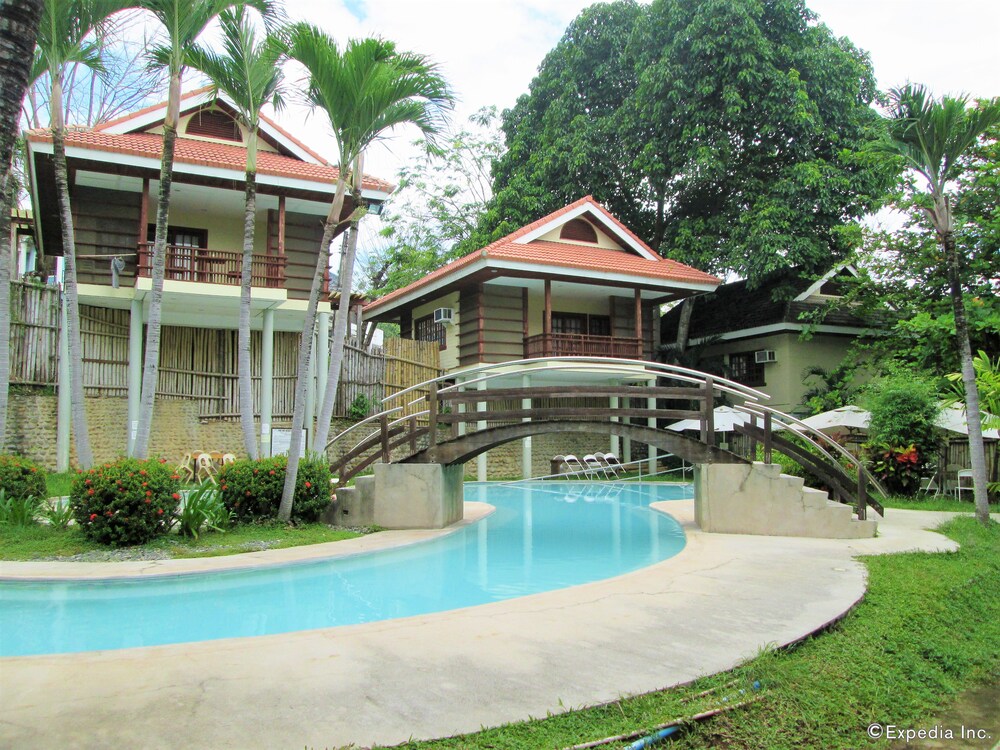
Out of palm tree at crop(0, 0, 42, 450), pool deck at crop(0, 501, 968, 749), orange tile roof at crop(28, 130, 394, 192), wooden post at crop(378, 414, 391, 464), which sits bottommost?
pool deck at crop(0, 501, 968, 749)

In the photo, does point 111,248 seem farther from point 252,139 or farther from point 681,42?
point 681,42

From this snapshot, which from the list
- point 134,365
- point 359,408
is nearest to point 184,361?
point 134,365

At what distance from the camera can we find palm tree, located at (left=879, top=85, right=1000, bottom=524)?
9.91 metres

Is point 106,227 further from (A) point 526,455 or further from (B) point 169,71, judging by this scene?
(A) point 526,455

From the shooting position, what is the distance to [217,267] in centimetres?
1783

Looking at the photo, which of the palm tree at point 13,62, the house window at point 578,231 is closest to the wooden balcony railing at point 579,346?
the house window at point 578,231

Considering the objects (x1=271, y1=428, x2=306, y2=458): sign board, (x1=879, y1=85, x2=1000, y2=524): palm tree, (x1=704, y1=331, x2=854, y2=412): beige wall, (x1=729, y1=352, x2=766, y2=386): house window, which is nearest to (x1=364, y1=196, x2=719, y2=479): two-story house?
(x1=729, y1=352, x2=766, y2=386): house window

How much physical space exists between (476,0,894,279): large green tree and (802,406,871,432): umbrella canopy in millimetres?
7008

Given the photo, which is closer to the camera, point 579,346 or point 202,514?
point 202,514

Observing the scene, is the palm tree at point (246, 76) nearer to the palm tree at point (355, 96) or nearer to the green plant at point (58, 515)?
the palm tree at point (355, 96)

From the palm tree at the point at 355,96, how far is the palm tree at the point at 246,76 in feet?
2.01

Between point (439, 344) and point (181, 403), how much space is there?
→ 29.1ft

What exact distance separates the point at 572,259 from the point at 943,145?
39.8 ft

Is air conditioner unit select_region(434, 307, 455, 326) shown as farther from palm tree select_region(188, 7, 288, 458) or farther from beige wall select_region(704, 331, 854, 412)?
palm tree select_region(188, 7, 288, 458)
